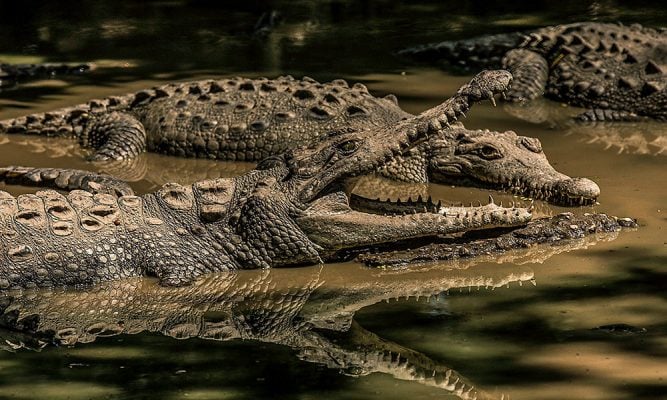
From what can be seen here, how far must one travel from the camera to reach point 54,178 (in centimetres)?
957

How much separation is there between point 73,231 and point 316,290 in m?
1.40

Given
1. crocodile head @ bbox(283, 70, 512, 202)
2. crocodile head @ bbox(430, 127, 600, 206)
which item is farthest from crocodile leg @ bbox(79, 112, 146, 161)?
crocodile head @ bbox(283, 70, 512, 202)

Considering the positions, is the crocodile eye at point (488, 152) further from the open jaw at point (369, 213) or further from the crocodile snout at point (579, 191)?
the open jaw at point (369, 213)

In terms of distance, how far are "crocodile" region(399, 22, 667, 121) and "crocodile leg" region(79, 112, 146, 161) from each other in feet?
12.6

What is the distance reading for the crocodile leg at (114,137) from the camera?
10.7m

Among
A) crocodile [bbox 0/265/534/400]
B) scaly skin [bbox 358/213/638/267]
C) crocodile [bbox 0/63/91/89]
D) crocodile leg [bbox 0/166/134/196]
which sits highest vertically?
scaly skin [bbox 358/213/638/267]

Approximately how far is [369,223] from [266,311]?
86 centimetres

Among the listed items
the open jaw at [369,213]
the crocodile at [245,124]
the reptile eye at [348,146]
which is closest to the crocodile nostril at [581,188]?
the crocodile at [245,124]

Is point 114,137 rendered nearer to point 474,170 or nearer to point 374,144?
point 474,170

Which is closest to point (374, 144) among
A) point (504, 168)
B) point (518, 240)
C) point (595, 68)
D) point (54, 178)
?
point (518, 240)

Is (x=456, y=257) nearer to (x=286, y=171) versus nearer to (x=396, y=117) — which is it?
(x=286, y=171)

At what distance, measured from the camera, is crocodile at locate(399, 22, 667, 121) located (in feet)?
40.2

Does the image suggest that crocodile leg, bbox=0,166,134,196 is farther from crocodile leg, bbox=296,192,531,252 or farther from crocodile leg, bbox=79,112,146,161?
crocodile leg, bbox=296,192,531,252

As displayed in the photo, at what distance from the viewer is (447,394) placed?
5.57 m
